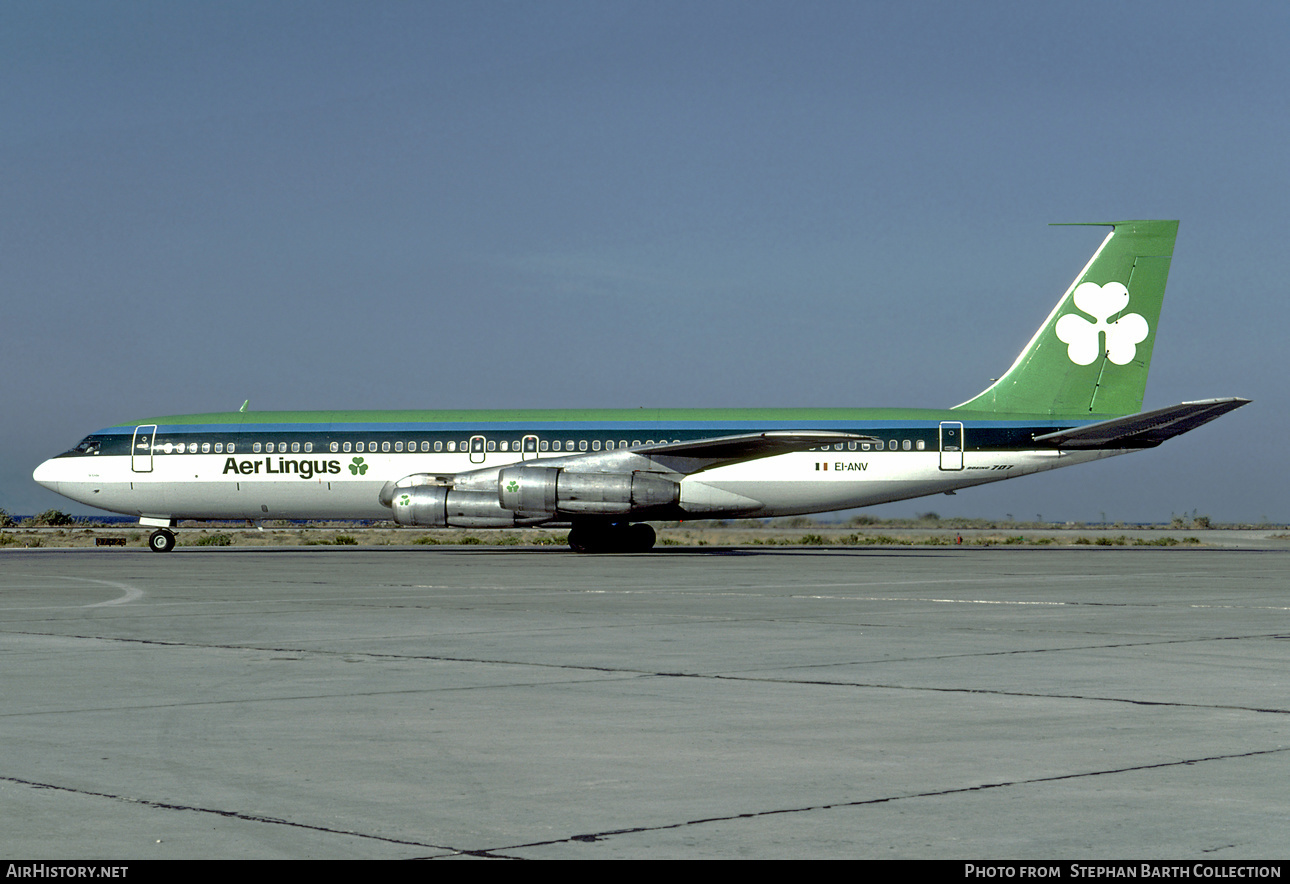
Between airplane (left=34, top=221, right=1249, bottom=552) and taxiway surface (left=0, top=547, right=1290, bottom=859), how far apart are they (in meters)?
18.2

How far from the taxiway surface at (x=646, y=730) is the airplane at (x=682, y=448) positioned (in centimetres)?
1823

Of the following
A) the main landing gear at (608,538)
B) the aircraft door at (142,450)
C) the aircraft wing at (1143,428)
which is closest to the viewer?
the aircraft wing at (1143,428)

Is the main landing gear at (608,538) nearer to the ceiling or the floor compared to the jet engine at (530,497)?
nearer to the floor

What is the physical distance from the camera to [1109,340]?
3603 centimetres

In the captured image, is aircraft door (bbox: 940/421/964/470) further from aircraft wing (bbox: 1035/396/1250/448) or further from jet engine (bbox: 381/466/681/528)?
jet engine (bbox: 381/466/681/528)

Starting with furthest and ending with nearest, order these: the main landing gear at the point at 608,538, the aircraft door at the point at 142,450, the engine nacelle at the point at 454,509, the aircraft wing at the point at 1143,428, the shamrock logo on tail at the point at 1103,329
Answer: the aircraft door at the point at 142,450 → the shamrock logo on tail at the point at 1103,329 → the main landing gear at the point at 608,538 → the engine nacelle at the point at 454,509 → the aircraft wing at the point at 1143,428

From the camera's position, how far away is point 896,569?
83.7 ft

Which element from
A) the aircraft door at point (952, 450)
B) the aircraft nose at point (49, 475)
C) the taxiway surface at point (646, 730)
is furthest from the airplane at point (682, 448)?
the taxiway surface at point (646, 730)

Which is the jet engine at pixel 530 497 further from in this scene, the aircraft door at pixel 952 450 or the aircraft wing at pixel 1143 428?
the aircraft wing at pixel 1143 428

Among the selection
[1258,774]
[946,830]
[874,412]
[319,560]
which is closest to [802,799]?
[946,830]

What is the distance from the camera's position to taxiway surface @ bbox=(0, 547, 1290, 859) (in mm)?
A: 4992

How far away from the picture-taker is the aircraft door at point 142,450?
1474 inches

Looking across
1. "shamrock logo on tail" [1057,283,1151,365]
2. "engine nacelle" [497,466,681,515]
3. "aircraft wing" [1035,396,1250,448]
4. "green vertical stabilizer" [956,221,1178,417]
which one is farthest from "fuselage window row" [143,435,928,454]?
"shamrock logo on tail" [1057,283,1151,365]
